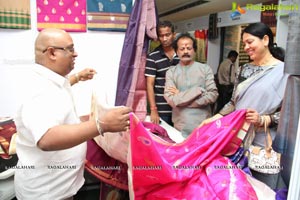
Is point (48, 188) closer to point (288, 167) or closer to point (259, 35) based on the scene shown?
point (288, 167)

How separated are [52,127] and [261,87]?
105cm

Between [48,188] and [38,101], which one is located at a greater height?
[38,101]

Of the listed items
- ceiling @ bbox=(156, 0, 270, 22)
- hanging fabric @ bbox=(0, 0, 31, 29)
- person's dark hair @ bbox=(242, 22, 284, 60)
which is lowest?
person's dark hair @ bbox=(242, 22, 284, 60)

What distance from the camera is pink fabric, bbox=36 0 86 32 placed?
7.41 ft

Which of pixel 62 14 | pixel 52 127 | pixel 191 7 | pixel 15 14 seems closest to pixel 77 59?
pixel 62 14

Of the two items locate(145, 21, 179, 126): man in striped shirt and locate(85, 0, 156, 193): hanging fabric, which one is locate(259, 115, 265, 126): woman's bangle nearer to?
locate(145, 21, 179, 126): man in striped shirt

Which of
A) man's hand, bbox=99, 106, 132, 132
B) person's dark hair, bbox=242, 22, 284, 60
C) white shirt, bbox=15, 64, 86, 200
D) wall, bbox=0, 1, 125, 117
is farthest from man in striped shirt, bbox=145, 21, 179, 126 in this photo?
man's hand, bbox=99, 106, 132, 132

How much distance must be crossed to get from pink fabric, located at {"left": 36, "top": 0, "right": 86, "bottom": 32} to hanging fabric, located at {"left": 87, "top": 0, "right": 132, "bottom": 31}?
2.9 inches

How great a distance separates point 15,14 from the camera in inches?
86.0

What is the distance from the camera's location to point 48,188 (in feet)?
3.65

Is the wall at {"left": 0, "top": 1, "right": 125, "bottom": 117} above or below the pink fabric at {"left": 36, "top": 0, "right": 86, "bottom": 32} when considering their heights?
below

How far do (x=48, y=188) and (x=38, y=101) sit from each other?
415 mm

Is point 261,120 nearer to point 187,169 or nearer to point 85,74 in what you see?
point 187,169

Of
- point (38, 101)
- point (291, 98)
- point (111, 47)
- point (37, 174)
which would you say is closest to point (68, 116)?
point (38, 101)
